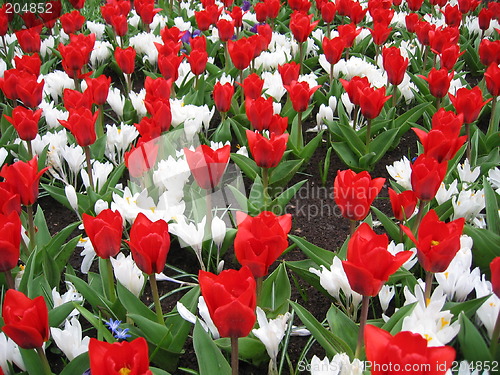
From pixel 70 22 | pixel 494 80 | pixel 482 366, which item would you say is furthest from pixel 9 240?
pixel 70 22

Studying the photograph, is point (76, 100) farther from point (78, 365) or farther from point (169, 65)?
point (78, 365)

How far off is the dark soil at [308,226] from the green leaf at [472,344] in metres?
0.51

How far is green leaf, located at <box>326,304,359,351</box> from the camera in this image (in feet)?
5.83

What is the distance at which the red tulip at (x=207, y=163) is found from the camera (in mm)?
2027

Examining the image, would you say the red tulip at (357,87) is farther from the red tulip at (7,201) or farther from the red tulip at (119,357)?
the red tulip at (119,357)

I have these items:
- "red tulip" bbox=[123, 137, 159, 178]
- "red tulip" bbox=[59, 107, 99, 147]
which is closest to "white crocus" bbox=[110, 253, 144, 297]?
"red tulip" bbox=[123, 137, 159, 178]

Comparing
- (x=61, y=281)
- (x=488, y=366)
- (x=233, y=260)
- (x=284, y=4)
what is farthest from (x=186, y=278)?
(x=284, y=4)

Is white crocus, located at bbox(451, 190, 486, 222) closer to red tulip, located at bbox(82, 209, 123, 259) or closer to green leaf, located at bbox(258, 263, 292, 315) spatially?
green leaf, located at bbox(258, 263, 292, 315)

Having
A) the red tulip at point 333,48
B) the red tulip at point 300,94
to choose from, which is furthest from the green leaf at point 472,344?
the red tulip at point 333,48

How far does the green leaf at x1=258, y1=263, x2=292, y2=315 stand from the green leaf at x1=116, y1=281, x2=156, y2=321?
39 centimetres

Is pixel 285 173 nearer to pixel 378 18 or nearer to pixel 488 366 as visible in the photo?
pixel 488 366

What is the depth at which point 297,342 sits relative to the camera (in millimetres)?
1981

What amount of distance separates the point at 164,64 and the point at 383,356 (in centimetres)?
244

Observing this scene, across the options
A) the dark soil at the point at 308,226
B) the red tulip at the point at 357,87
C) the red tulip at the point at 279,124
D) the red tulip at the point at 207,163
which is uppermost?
the red tulip at the point at 207,163
